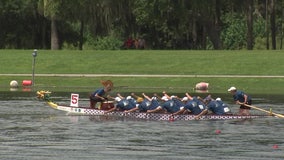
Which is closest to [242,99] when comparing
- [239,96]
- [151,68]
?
[239,96]

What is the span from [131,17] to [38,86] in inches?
1394

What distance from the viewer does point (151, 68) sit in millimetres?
77438

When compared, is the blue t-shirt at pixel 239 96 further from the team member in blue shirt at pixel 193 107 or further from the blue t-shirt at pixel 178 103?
the blue t-shirt at pixel 178 103

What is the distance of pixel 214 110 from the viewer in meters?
A: 44.1

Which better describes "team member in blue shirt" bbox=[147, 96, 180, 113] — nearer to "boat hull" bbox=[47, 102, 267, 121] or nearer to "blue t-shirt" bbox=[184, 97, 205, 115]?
"boat hull" bbox=[47, 102, 267, 121]

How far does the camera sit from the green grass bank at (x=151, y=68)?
67.9m

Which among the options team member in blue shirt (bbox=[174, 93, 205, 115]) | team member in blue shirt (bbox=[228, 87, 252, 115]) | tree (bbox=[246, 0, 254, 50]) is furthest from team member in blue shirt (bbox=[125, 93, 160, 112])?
tree (bbox=[246, 0, 254, 50])

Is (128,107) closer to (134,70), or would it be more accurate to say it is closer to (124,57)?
(134,70)

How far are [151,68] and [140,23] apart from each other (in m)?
22.4

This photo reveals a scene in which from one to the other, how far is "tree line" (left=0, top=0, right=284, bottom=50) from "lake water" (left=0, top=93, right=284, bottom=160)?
4890 centimetres

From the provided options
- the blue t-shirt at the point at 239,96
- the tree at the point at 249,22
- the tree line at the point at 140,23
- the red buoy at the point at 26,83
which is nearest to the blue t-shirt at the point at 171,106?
the blue t-shirt at the point at 239,96

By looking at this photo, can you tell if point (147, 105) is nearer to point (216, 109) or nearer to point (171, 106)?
point (171, 106)

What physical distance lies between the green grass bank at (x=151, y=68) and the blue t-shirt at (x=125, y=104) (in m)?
18.4

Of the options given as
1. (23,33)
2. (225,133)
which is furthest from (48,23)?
(225,133)
